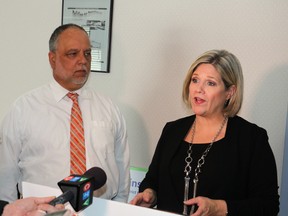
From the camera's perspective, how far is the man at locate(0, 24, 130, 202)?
1852 mm

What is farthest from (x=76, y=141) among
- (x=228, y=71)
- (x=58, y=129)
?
(x=228, y=71)

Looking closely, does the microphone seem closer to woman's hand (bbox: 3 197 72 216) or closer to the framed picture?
woman's hand (bbox: 3 197 72 216)

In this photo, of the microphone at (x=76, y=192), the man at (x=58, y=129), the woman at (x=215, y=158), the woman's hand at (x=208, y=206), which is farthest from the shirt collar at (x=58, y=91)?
the microphone at (x=76, y=192)

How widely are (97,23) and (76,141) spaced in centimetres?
105

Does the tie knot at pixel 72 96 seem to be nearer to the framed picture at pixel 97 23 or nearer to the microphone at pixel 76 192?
the framed picture at pixel 97 23

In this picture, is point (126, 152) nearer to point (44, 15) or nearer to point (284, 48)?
point (284, 48)

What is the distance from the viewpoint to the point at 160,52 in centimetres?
247

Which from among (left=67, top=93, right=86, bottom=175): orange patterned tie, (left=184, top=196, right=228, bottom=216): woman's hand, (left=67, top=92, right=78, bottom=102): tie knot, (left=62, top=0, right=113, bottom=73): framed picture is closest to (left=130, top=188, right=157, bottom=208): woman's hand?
(left=184, top=196, right=228, bottom=216): woman's hand

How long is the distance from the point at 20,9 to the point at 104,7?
0.78m

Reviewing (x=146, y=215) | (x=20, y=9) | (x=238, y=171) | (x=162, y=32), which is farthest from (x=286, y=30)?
(x=20, y=9)

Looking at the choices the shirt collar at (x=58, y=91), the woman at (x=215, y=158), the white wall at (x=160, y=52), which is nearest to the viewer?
the woman at (x=215, y=158)

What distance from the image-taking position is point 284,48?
7.09 ft

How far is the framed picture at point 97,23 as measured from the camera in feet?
8.41

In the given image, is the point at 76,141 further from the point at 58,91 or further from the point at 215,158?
the point at 215,158
